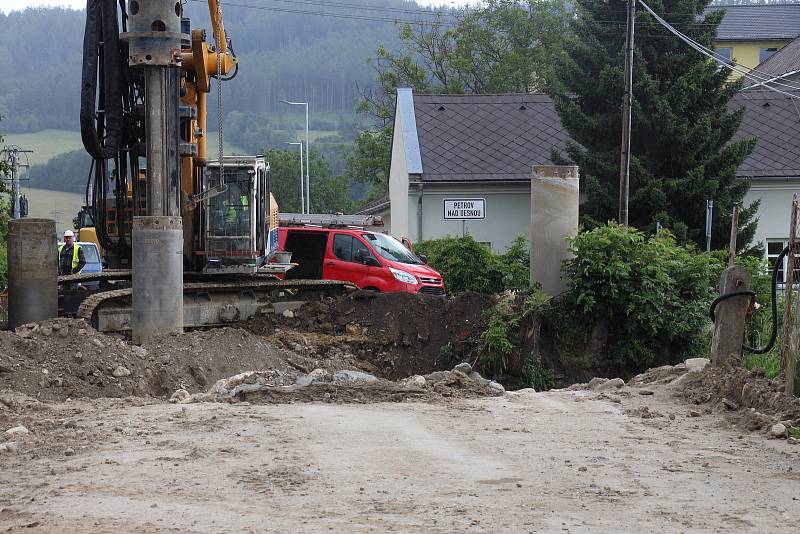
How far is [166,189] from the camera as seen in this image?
15.4 metres

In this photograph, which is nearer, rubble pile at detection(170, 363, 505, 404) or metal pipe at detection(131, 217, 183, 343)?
rubble pile at detection(170, 363, 505, 404)

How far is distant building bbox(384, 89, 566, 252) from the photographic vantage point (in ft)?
118

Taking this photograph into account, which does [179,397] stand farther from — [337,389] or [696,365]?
[696,365]

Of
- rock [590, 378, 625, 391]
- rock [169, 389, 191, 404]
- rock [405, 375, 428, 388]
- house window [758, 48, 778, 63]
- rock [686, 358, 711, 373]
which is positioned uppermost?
house window [758, 48, 778, 63]

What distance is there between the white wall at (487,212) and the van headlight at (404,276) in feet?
45.0

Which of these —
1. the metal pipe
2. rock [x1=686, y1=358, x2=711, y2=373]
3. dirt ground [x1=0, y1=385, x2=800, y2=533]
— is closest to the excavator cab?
the metal pipe

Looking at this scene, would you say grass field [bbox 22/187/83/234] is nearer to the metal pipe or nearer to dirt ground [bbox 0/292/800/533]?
the metal pipe

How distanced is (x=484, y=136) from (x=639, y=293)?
71.1ft

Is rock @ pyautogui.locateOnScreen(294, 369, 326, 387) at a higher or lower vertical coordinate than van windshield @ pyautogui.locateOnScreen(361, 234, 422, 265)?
lower

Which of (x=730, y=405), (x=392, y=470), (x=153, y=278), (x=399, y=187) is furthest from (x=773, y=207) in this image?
(x=392, y=470)

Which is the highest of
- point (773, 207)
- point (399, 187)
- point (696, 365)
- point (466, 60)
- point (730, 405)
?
point (466, 60)

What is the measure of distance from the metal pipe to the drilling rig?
1 centimetres

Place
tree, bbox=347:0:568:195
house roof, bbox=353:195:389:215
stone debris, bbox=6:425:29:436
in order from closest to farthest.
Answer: stone debris, bbox=6:425:29:436, house roof, bbox=353:195:389:215, tree, bbox=347:0:568:195

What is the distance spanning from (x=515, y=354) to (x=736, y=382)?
22.3 ft
